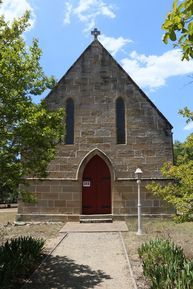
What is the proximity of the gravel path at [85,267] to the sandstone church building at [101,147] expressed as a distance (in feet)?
16.4

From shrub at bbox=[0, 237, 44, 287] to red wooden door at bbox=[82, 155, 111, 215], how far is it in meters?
8.04

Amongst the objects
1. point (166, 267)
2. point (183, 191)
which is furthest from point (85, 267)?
point (183, 191)

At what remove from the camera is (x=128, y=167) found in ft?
55.3

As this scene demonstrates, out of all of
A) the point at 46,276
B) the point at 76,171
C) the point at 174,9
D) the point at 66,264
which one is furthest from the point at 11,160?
the point at 76,171

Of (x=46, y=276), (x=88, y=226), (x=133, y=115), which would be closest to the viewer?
(x=46, y=276)

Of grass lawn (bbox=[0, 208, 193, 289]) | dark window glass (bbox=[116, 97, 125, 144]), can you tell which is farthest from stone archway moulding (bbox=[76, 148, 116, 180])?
grass lawn (bbox=[0, 208, 193, 289])

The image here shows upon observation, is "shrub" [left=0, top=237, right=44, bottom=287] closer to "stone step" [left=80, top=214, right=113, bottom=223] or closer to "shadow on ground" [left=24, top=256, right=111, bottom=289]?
"shadow on ground" [left=24, top=256, right=111, bottom=289]

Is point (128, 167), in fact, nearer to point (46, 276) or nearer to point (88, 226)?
point (88, 226)

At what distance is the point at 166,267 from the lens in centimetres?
625

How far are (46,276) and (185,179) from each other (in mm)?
4136

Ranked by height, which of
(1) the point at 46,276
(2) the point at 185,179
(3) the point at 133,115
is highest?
(3) the point at 133,115

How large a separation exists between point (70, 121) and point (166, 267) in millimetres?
12429

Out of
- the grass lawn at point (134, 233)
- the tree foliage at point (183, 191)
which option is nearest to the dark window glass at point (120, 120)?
the grass lawn at point (134, 233)

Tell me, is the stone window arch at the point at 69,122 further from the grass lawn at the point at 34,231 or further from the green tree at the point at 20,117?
the green tree at the point at 20,117
